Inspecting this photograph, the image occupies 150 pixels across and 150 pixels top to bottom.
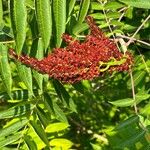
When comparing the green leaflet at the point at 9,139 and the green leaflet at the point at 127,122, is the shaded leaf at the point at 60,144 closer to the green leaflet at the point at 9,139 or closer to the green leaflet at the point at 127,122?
the green leaflet at the point at 9,139

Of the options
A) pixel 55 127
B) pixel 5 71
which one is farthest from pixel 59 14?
pixel 55 127

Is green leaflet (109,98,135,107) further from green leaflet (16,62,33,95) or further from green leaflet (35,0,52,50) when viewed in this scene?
green leaflet (35,0,52,50)

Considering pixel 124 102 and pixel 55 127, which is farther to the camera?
pixel 55 127

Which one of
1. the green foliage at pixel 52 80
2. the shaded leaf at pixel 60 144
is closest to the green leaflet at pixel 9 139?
the green foliage at pixel 52 80

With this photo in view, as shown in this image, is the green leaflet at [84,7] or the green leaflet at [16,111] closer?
the green leaflet at [84,7]

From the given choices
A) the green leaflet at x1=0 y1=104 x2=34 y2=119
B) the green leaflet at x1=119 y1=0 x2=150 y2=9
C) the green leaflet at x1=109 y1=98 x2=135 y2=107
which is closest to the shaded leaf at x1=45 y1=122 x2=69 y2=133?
the green leaflet at x1=0 y1=104 x2=34 y2=119

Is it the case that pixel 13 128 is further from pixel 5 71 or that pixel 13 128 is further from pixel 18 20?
pixel 18 20
